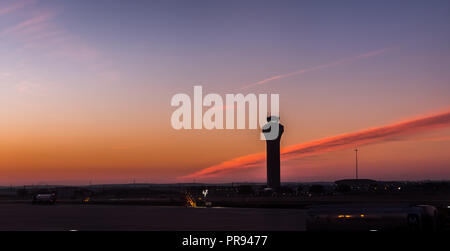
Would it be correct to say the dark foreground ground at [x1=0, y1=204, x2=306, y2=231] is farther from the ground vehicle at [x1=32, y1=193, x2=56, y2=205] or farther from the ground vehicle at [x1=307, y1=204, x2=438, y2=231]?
the ground vehicle at [x1=32, y1=193, x2=56, y2=205]

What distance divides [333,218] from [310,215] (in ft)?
4.73

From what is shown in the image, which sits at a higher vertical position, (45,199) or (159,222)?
(45,199)

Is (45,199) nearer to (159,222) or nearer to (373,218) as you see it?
(159,222)

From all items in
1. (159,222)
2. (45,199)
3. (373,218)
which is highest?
(373,218)

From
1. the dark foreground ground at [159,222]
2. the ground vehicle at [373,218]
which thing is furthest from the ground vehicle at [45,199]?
the ground vehicle at [373,218]

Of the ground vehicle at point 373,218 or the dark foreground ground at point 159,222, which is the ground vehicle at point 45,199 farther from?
the ground vehicle at point 373,218

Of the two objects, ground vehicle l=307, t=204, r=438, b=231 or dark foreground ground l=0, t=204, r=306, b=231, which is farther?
dark foreground ground l=0, t=204, r=306, b=231

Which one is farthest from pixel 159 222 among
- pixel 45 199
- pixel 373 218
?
pixel 45 199

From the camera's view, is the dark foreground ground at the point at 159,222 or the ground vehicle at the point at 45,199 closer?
the dark foreground ground at the point at 159,222

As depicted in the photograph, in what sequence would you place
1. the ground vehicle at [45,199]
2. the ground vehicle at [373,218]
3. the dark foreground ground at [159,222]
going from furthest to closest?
the ground vehicle at [45,199] < the dark foreground ground at [159,222] < the ground vehicle at [373,218]

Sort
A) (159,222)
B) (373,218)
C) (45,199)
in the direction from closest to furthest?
1. (373,218)
2. (159,222)
3. (45,199)

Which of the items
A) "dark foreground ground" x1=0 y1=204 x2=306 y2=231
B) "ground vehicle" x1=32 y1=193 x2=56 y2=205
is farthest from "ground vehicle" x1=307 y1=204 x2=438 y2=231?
"ground vehicle" x1=32 y1=193 x2=56 y2=205

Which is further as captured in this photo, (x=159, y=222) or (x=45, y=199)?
(x=45, y=199)
